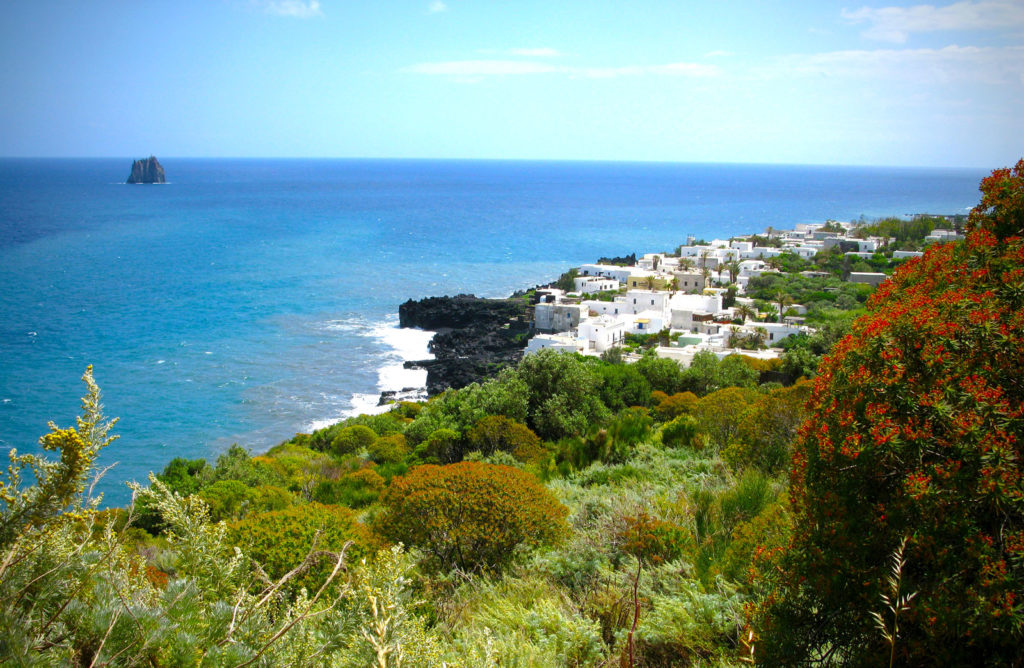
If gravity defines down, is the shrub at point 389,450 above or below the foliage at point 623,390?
below

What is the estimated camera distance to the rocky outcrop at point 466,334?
3378 cm

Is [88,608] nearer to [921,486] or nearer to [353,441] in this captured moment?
[921,486]

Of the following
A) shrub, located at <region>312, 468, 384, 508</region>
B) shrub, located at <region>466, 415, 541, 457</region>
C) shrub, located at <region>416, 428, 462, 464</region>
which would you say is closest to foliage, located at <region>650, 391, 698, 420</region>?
shrub, located at <region>466, 415, 541, 457</region>

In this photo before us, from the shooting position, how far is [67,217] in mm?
89000

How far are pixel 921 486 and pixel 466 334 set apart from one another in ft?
124

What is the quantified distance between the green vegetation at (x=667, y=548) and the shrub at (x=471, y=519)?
25mm

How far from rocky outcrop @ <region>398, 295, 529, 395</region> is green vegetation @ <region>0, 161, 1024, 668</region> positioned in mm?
22961

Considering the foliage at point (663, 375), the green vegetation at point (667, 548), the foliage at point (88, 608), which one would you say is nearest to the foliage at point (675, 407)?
the foliage at point (663, 375)

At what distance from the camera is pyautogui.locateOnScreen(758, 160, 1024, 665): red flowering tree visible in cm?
327

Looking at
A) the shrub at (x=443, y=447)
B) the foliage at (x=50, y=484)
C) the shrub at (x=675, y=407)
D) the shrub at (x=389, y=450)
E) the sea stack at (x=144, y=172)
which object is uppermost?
the sea stack at (x=144, y=172)

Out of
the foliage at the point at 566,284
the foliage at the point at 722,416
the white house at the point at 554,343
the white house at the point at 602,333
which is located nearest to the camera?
the foliage at the point at 722,416

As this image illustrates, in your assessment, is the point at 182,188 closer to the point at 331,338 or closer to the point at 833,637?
the point at 331,338

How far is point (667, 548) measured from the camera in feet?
20.7

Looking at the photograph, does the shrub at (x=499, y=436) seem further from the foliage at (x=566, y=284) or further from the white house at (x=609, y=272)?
the white house at (x=609, y=272)
